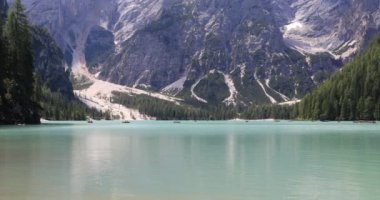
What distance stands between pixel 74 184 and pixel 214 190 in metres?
8.16

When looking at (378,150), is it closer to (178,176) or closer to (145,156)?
(145,156)

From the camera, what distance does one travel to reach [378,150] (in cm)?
5628

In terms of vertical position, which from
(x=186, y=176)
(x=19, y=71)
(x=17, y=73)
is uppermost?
(x=19, y=71)

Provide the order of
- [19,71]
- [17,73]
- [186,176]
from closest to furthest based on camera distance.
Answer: [186,176], [17,73], [19,71]

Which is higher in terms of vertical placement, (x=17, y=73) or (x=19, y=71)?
(x=19, y=71)

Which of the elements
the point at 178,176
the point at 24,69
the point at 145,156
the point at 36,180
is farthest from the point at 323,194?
the point at 24,69

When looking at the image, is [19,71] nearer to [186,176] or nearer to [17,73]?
[17,73]

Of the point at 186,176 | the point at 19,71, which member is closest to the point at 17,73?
the point at 19,71

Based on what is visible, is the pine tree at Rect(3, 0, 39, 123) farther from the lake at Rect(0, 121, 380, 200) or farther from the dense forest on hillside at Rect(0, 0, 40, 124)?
the lake at Rect(0, 121, 380, 200)

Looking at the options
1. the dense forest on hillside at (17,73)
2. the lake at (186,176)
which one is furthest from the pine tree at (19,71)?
the lake at (186,176)

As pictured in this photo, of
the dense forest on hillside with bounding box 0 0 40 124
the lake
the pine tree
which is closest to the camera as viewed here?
the lake

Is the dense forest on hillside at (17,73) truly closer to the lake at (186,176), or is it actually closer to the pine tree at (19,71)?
the pine tree at (19,71)

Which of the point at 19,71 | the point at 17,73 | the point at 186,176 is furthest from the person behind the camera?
the point at 19,71

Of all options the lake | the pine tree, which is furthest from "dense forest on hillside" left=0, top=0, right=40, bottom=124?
the lake
